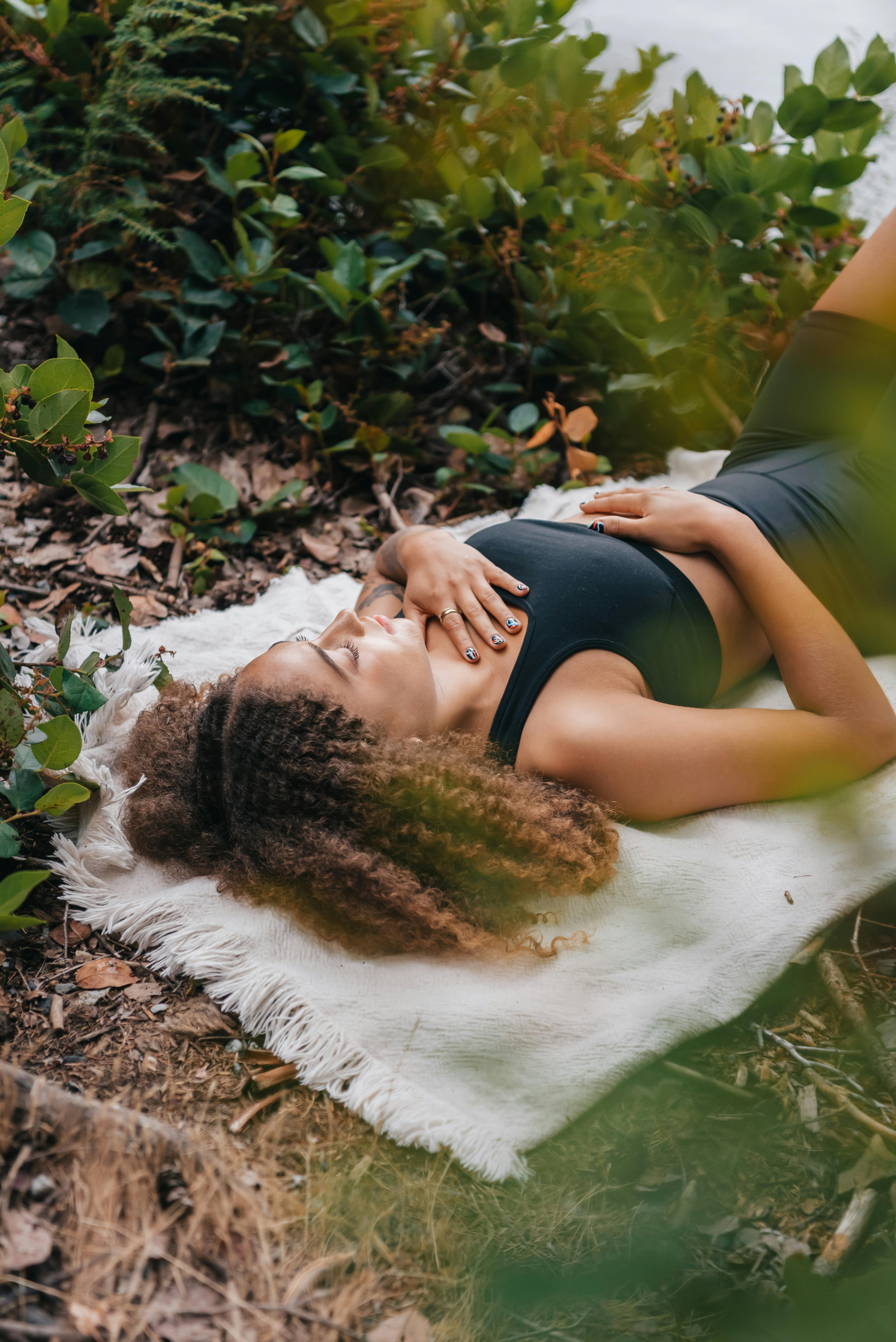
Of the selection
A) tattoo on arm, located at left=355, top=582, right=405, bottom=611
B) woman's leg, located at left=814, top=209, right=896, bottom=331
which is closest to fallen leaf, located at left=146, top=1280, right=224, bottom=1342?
tattoo on arm, located at left=355, top=582, right=405, bottom=611

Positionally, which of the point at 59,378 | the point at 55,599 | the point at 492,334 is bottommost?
the point at 55,599

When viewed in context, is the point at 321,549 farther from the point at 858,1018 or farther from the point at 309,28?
the point at 858,1018

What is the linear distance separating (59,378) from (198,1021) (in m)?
1.21

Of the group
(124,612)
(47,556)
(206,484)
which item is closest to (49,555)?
(47,556)

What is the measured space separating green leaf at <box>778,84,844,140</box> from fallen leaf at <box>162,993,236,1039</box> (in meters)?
2.76

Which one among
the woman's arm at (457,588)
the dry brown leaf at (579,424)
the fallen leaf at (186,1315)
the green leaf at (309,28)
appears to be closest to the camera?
the fallen leaf at (186,1315)

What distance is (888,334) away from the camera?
2137mm

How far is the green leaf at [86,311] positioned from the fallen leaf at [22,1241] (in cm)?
249

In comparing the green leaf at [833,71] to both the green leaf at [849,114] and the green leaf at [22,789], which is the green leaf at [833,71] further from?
the green leaf at [22,789]

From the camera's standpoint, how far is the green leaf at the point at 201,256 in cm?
269

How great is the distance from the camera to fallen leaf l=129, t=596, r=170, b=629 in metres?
2.46

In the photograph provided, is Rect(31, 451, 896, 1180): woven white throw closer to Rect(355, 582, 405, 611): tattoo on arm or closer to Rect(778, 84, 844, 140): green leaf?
Rect(355, 582, 405, 611): tattoo on arm

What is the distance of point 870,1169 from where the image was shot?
131 centimetres

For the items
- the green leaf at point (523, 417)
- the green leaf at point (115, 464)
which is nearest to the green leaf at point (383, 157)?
the green leaf at point (523, 417)
